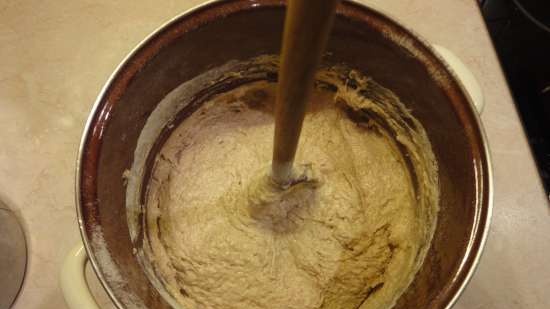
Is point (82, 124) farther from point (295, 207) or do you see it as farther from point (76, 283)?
point (295, 207)

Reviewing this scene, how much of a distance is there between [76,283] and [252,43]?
0.52 meters

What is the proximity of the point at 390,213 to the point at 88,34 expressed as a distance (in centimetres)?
84

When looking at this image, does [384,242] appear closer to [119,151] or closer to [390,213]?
[390,213]

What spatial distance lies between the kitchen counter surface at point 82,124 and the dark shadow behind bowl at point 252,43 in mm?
145

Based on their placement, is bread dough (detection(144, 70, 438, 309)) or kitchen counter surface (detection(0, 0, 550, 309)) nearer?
bread dough (detection(144, 70, 438, 309))

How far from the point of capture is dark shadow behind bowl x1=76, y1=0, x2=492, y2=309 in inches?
24.4

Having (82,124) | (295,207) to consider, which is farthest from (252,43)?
(82,124)

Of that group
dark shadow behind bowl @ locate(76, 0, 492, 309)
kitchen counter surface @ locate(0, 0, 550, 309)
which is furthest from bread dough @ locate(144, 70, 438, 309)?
kitchen counter surface @ locate(0, 0, 550, 309)

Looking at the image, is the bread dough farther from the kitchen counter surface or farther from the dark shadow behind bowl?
the kitchen counter surface

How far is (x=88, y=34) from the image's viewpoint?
108 cm

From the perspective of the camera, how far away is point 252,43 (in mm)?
794

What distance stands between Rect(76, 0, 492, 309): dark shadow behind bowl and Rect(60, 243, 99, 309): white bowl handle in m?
0.11

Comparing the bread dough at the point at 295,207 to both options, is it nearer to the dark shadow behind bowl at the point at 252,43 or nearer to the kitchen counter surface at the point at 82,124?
the dark shadow behind bowl at the point at 252,43

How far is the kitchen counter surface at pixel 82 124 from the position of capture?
87 cm
